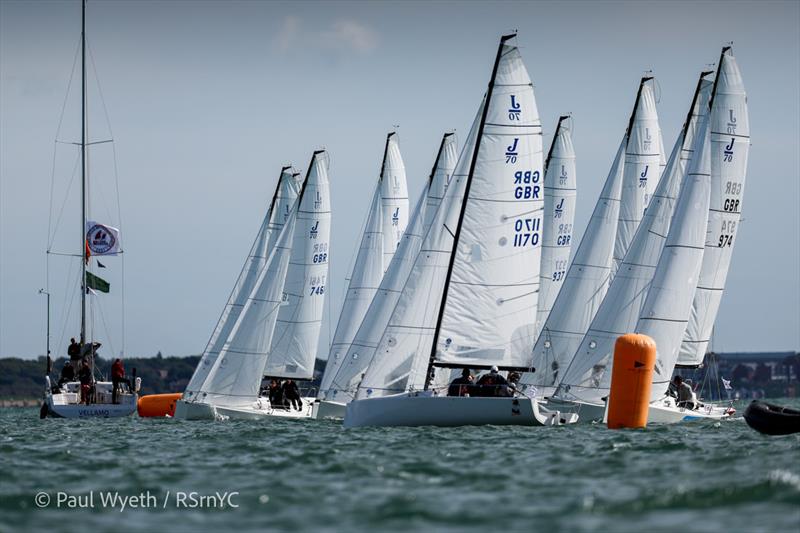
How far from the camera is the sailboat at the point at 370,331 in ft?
143

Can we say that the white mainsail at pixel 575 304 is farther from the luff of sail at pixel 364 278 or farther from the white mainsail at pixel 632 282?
the luff of sail at pixel 364 278

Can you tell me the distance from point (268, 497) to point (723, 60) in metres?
28.7

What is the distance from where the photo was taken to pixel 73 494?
18.9 metres

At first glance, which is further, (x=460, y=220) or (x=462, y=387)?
(x=460, y=220)

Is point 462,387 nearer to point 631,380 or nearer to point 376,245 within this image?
point 631,380

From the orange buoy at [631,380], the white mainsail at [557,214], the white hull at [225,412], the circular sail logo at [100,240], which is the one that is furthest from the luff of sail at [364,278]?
the orange buoy at [631,380]

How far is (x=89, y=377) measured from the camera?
50.6 meters

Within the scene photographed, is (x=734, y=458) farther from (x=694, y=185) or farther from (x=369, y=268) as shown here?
(x=369, y=268)

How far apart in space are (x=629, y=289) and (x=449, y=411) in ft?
37.6

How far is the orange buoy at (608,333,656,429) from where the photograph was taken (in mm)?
30438

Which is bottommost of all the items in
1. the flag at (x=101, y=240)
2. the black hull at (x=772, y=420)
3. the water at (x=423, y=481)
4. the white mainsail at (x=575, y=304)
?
the water at (x=423, y=481)

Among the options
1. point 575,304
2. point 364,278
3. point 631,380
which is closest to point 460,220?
point 631,380

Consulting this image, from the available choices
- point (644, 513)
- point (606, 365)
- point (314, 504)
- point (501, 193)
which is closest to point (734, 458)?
point (644, 513)

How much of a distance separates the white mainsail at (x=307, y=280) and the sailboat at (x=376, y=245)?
123 cm
